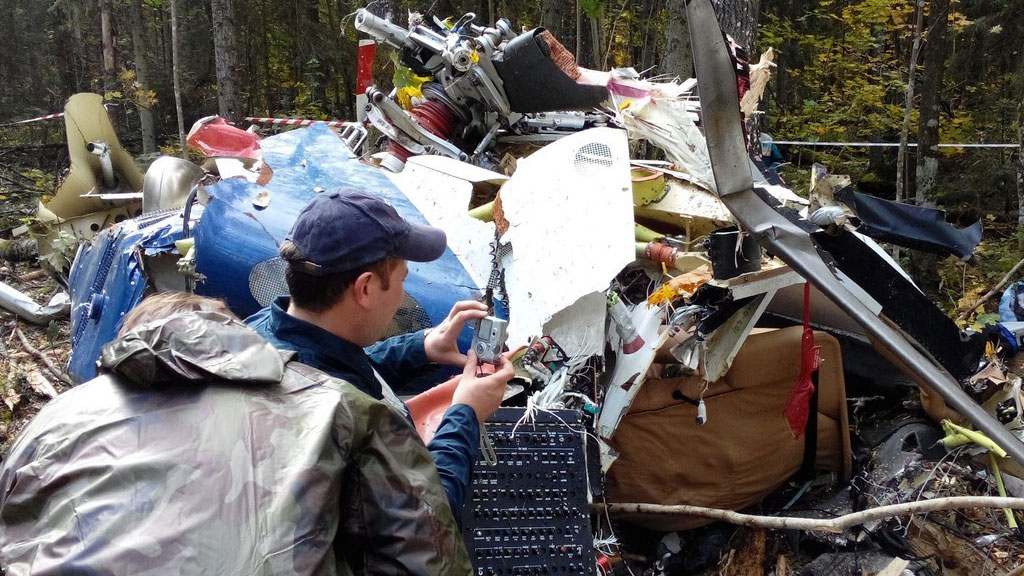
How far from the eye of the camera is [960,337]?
2998mm

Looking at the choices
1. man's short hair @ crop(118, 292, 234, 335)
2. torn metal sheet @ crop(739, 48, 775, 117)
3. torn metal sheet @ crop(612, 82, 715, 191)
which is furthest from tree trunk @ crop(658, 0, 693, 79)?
man's short hair @ crop(118, 292, 234, 335)

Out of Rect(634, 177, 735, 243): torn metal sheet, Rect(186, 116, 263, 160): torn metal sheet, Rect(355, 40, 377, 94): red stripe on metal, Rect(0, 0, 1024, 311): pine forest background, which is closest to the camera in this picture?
Rect(634, 177, 735, 243): torn metal sheet

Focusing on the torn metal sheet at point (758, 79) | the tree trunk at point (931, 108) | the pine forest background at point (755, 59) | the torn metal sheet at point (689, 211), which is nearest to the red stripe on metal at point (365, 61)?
the pine forest background at point (755, 59)

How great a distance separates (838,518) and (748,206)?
1148mm

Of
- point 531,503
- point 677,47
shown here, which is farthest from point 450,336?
point 677,47

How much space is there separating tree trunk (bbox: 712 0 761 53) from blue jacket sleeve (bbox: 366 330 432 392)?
15.1 ft

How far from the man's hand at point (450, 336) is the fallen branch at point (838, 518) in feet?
3.83

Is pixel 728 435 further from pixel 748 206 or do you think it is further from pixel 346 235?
pixel 346 235

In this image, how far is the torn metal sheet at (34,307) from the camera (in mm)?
6641

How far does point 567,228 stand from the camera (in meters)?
3.49

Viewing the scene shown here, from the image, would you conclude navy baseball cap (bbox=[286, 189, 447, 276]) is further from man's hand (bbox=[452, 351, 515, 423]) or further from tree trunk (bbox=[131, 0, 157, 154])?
tree trunk (bbox=[131, 0, 157, 154])

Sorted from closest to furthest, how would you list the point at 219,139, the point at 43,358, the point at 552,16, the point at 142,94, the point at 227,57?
1. the point at 219,139
2. the point at 43,358
3. the point at 227,57
4. the point at 552,16
5. the point at 142,94

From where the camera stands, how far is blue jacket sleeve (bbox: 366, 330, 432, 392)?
8.21 feet

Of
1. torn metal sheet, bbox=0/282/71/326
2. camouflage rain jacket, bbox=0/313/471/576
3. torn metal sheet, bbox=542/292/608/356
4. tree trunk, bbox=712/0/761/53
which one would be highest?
tree trunk, bbox=712/0/761/53
